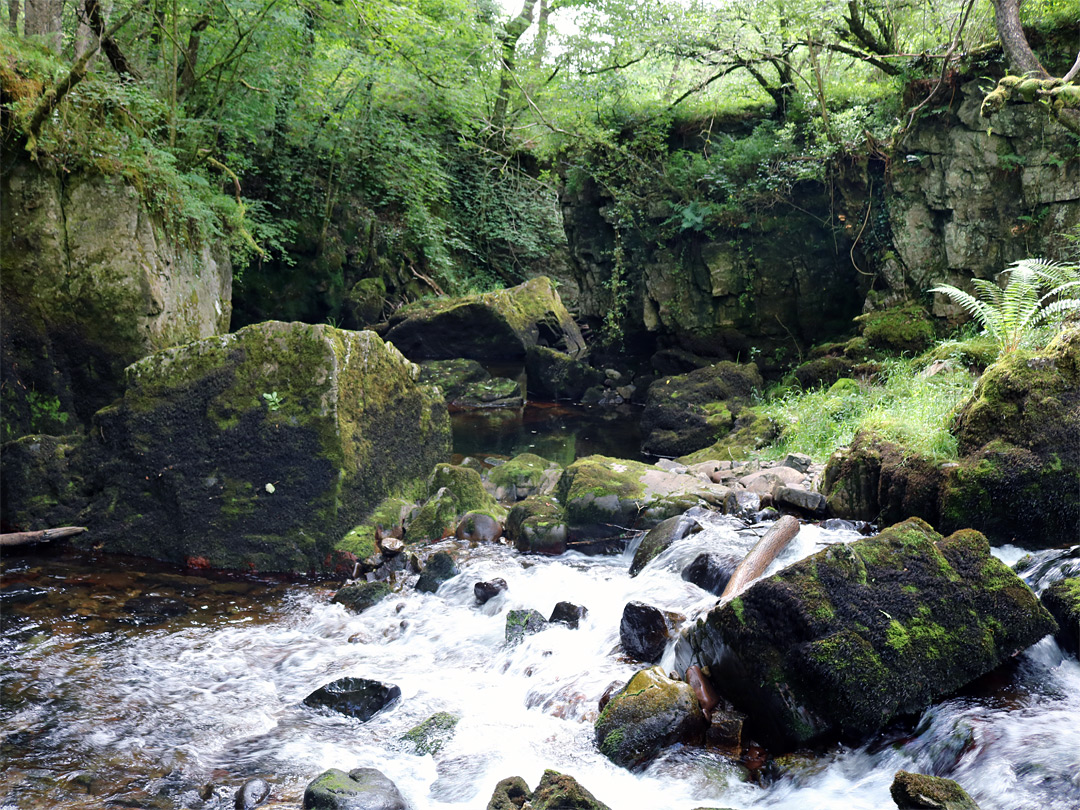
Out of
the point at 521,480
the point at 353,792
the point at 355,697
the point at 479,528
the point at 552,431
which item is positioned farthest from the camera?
the point at 552,431

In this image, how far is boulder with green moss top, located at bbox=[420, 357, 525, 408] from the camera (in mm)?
15133

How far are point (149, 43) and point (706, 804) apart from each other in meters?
11.3

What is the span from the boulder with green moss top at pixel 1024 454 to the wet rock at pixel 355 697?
4.12 metres

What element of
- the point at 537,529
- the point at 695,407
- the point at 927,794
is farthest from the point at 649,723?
the point at 695,407

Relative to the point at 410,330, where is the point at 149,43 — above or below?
above

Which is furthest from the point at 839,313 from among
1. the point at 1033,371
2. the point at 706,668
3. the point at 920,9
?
the point at 706,668

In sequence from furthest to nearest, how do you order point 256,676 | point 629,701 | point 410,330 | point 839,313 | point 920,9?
point 410,330 → point 839,313 → point 920,9 → point 256,676 → point 629,701

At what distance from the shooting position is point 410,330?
15.2m

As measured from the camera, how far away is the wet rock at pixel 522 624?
485cm

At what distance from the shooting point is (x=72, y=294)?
22.9 ft

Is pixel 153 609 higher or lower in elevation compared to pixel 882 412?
lower

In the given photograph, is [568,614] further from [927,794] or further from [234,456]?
[234,456]

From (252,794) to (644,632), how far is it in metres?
2.35

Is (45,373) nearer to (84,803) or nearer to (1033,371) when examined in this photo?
(84,803)
